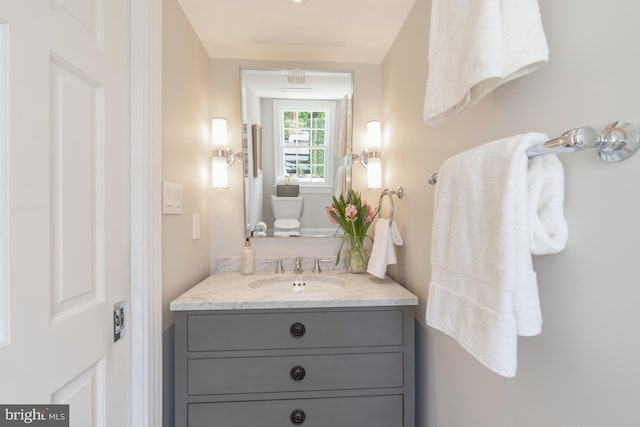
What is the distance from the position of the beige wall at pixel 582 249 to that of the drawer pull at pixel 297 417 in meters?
0.61

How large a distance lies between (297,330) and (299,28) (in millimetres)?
1436

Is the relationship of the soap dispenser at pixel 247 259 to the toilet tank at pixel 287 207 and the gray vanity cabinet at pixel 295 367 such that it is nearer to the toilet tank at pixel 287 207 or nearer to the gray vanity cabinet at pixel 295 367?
the toilet tank at pixel 287 207

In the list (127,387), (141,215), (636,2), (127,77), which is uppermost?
(127,77)

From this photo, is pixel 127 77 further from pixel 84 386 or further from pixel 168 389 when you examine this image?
pixel 168 389

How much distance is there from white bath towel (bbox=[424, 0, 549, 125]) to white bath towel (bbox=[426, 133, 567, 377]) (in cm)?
14

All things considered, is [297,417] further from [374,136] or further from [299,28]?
[299,28]

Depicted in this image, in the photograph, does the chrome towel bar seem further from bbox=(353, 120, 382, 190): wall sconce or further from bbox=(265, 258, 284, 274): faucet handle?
bbox=(265, 258, 284, 274): faucet handle

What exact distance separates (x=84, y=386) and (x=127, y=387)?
21 centimetres

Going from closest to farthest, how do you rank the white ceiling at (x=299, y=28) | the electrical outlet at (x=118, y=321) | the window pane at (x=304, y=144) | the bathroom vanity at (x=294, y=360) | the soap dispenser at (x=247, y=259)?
the electrical outlet at (x=118, y=321) → the bathroom vanity at (x=294, y=360) → the white ceiling at (x=299, y=28) → the soap dispenser at (x=247, y=259) → the window pane at (x=304, y=144)

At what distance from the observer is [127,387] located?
94 centimetres

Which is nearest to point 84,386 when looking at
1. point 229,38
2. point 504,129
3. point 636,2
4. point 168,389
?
point 168,389

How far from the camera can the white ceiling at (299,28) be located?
132 centimetres

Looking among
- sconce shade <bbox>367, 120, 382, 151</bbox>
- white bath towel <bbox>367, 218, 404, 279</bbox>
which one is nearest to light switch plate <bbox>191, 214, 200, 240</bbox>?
white bath towel <bbox>367, 218, 404, 279</bbox>

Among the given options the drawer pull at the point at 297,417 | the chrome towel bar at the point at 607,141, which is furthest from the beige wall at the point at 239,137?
the chrome towel bar at the point at 607,141
